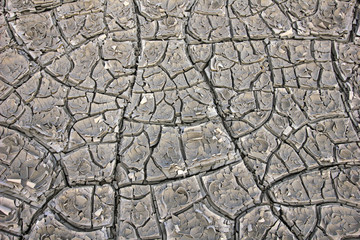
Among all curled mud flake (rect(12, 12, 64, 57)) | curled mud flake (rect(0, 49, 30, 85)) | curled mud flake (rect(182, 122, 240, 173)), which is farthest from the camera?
curled mud flake (rect(12, 12, 64, 57))

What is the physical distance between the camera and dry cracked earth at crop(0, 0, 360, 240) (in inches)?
76.0

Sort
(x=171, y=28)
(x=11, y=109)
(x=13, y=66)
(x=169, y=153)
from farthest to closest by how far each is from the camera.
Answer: (x=171, y=28) < (x=13, y=66) < (x=11, y=109) < (x=169, y=153)

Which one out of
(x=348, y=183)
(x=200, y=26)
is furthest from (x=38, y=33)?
(x=348, y=183)

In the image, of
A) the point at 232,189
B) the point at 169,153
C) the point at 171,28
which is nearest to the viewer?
the point at 232,189

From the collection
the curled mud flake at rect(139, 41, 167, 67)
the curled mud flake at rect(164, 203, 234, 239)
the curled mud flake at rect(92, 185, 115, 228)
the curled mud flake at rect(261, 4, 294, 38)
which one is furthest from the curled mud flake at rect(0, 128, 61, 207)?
the curled mud flake at rect(261, 4, 294, 38)

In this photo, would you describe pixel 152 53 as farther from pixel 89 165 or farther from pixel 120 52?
pixel 89 165

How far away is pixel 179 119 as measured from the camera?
2.23m

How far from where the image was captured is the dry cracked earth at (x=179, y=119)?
6.34ft

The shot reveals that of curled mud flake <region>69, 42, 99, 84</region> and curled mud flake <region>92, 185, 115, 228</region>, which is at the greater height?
curled mud flake <region>69, 42, 99, 84</region>

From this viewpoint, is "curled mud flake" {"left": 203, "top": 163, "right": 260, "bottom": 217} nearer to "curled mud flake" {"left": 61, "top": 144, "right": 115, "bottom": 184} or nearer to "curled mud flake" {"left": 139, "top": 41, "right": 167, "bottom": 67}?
"curled mud flake" {"left": 61, "top": 144, "right": 115, "bottom": 184}

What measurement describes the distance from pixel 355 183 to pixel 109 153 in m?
1.73

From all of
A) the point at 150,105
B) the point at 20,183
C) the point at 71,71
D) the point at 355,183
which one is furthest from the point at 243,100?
the point at 20,183

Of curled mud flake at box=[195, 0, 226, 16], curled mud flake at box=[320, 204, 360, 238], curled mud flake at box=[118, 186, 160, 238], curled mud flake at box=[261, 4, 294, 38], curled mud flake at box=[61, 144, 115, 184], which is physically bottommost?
curled mud flake at box=[320, 204, 360, 238]

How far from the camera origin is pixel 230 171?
6.79 feet
